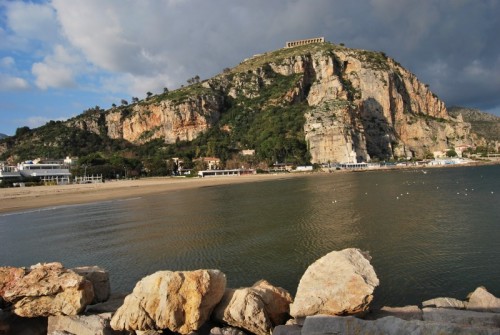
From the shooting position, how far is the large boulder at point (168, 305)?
8289 millimetres

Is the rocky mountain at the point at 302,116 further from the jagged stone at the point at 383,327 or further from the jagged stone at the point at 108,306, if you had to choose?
the jagged stone at the point at 383,327

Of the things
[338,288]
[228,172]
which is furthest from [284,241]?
[228,172]

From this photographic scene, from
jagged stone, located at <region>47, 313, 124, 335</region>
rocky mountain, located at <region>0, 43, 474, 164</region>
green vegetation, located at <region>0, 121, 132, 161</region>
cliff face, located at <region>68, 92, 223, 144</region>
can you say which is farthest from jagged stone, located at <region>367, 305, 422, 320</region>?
green vegetation, located at <region>0, 121, 132, 161</region>

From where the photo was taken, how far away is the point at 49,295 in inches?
362

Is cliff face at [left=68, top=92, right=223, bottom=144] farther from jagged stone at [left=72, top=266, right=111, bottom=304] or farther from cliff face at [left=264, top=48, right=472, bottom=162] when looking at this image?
jagged stone at [left=72, top=266, right=111, bottom=304]

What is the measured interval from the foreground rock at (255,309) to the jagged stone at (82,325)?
2609mm

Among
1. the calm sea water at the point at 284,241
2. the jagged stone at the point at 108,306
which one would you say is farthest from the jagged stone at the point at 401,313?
the jagged stone at the point at 108,306

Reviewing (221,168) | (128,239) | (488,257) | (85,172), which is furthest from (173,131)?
(488,257)

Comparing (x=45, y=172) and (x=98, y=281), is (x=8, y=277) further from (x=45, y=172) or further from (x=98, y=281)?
(x=45, y=172)

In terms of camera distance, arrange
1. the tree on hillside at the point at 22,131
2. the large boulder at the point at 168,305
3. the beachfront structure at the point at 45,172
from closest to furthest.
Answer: the large boulder at the point at 168,305, the beachfront structure at the point at 45,172, the tree on hillside at the point at 22,131

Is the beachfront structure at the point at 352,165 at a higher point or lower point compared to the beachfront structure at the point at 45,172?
lower

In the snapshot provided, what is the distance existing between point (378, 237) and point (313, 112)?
456ft

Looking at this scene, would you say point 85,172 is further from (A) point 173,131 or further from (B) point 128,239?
(B) point 128,239

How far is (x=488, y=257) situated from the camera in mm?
15555
